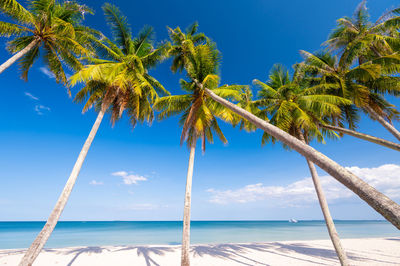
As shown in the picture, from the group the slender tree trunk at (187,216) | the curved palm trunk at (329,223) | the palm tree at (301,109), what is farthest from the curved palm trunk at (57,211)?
the curved palm trunk at (329,223)

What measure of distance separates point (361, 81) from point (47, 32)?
1583 cm

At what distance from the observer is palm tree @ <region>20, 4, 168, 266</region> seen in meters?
8.32

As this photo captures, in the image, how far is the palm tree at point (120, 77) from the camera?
8320 millimetres

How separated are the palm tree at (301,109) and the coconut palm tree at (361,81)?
936 millimetres

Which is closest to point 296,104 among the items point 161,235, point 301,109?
point 301,109

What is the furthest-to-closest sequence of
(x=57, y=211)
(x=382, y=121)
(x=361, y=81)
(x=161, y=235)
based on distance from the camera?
(x=161, y=235) < (x=361, y=81) < (x=382, y=121) < (x=57, y=211)

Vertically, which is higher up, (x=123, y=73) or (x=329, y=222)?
(x=123, y=73)

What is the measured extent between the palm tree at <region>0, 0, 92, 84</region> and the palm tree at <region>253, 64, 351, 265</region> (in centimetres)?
992

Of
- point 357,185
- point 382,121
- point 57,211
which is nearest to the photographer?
point 357,185

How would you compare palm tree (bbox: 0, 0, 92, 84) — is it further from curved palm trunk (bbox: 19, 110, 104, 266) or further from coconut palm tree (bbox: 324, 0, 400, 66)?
coconut palm tree (bbox: 324, 0, 400, 66)

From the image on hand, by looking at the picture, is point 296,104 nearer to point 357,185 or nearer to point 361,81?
point 361,81

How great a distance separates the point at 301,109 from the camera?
9.95m

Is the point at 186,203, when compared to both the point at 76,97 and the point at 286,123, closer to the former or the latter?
the point at 286,123

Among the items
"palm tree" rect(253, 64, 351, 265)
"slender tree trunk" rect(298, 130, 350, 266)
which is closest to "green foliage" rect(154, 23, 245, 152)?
"palm tree" rect(253, 64, 351, 265)
